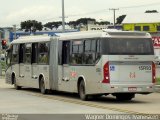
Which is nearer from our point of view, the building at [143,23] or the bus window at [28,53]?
the bus window at [28,53]

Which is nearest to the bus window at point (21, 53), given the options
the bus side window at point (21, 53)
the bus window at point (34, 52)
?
the bus side window at point (21, 53)

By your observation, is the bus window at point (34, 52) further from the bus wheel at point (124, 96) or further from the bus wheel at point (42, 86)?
the bus wheel at point (124, 96)

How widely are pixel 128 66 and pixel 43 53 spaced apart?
6.87 meters

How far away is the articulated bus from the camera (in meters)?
21.1

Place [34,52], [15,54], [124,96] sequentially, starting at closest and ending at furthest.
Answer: [124,96] → [34,52] → [15,54]

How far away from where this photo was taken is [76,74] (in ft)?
76.4

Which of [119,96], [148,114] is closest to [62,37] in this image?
[119,96]

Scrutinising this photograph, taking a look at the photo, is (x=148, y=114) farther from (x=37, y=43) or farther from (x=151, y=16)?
(x=151, y=16)

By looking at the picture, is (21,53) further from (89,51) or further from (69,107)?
(69,107)

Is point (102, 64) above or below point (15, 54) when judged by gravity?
below

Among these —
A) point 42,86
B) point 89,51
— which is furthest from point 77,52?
point 42,86

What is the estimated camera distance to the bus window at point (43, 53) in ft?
88.3

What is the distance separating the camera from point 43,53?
27219mm

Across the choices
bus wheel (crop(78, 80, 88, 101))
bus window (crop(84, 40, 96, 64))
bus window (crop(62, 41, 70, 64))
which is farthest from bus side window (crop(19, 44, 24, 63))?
bus window (crop(84, 40, 96, 64))
